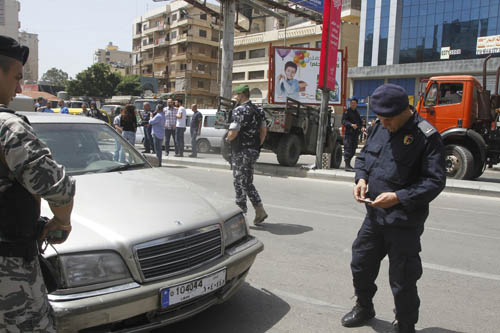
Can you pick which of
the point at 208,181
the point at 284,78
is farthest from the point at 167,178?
the point at 284,78

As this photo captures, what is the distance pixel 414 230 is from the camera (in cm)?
267

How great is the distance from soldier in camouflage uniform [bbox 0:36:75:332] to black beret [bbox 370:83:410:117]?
6.17ft

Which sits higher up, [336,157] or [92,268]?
[92,268]

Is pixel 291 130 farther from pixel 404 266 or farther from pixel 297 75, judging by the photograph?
pixel 404 266

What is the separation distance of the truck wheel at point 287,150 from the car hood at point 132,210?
8.13 meters

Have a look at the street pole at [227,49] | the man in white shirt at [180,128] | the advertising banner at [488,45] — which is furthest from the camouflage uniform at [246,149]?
the advertising banner at [488,45]

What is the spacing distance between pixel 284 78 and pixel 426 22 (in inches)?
1132

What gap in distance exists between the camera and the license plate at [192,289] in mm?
2451

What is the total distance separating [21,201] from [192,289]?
128 cm

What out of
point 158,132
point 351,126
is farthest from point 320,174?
point 158,132

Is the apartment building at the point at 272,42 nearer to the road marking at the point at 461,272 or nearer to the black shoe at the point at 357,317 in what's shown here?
the road marking at the point at 461,272

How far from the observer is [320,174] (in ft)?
35.7

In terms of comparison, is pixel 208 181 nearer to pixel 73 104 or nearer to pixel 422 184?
pixel 422 184

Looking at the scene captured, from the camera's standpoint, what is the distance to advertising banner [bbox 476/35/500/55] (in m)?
34.2
